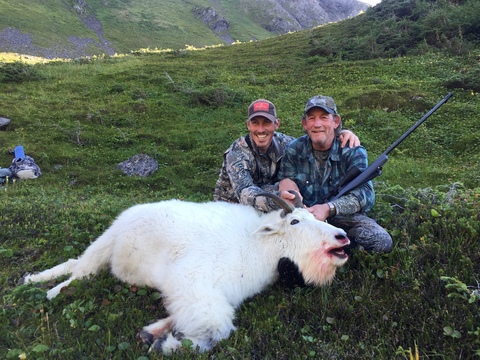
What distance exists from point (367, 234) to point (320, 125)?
1727 mm

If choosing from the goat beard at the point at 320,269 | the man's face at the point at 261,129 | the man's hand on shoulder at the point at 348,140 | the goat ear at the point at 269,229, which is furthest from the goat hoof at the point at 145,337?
the man's hand on shoulder at the point at 348,140

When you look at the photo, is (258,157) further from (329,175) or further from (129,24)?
(129,24)

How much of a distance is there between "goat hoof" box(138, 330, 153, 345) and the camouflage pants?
293 centimetres

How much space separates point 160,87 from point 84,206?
55.7 ft

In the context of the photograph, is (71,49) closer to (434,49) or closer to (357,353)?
(434,49)

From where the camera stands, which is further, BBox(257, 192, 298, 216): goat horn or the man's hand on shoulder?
the man's hand on shoulder

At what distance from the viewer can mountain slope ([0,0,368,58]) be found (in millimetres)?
69669

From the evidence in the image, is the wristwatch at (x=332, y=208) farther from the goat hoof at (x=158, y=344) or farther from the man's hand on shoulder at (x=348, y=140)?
the goat hoof at (x=158, y=344)

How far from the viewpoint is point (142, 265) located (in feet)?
14.0

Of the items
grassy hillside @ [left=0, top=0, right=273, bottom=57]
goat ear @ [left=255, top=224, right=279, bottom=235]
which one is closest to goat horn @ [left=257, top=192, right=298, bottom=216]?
goat ear @ [left=255, top=224, right=279, bottom=235]

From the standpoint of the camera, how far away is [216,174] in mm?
12836

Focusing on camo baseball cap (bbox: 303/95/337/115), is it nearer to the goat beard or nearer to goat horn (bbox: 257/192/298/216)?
goat horn (bbox: 257/192/298/216)

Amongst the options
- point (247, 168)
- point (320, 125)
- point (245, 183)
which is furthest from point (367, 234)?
point (247, 168)

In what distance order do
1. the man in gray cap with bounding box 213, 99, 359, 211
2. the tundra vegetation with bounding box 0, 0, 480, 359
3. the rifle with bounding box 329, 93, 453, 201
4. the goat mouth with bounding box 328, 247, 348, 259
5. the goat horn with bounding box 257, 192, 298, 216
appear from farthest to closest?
1. the man in gray cap with bounding box 213, 99, 359, 211
2. the rifle with bounding box 329, 93, 453, 201
3. the goat horn with bounding box 257, 192, 298, 216
4. the goat mouth with bounding box 328, 247, 348, 259
5. the tundra vegetation with bounding box 0, 0, 480, 359
